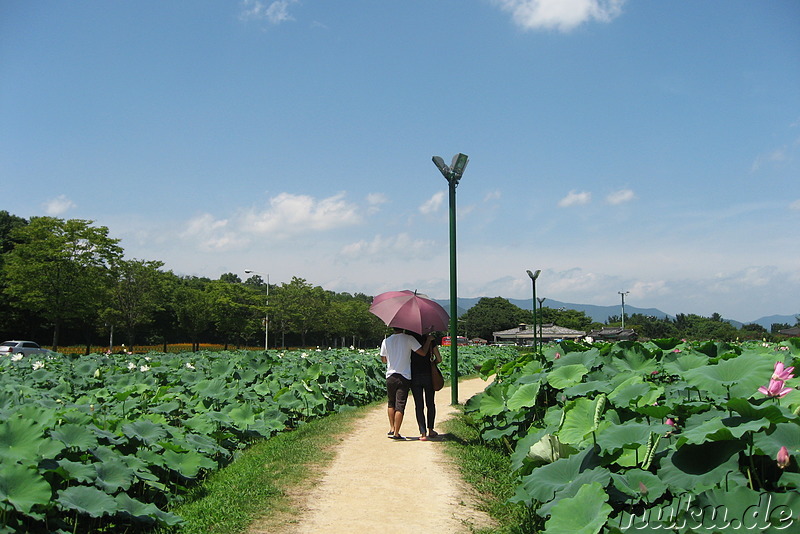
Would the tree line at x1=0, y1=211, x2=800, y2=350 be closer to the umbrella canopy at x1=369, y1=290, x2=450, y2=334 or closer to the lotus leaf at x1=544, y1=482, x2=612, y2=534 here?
the umbrella canopy at x1=369, y1=290, x2=450, y2=334

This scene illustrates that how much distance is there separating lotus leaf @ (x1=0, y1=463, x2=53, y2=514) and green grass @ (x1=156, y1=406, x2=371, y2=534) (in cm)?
101

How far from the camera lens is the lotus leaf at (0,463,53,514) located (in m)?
3.73

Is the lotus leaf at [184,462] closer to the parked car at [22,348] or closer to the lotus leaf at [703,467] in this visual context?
the lotus leaf at [703,467]

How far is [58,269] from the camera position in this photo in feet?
104

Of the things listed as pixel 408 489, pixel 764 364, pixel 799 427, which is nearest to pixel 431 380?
pixel 408 489

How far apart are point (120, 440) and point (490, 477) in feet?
12.2

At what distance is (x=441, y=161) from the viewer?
36.4 feet

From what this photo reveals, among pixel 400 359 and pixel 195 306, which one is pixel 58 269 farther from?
pixel 400 359

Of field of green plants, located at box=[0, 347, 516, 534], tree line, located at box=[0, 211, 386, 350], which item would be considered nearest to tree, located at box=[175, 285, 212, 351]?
tree line, located at box=[0, 211, 386, 350]

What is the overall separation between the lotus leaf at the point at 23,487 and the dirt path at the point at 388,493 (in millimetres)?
1769

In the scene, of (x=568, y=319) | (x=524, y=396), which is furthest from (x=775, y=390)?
(x=568, y=319)

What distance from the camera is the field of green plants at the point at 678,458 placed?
2666mm

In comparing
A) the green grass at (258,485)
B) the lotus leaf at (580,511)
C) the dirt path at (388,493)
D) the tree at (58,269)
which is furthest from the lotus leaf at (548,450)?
the tree at (58,269)

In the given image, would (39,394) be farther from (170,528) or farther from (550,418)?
(550,418)
